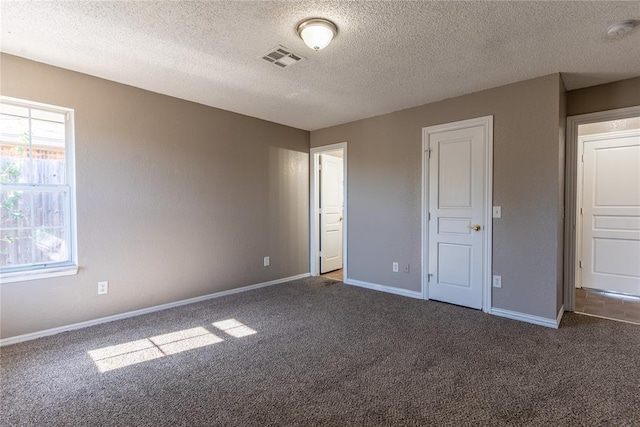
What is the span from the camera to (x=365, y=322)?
10.2 ft

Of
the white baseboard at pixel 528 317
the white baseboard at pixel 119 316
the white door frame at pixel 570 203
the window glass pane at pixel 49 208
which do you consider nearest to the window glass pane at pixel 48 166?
the window glass pane at pixel 49 208

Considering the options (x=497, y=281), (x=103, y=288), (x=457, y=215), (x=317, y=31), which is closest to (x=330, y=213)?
(x=457, y=215)

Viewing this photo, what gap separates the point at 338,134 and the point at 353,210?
3.90 feet

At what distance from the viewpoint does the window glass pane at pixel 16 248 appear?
2.64 meters

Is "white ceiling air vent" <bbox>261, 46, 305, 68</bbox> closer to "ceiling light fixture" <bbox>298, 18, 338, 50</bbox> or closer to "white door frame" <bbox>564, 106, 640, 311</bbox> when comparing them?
"ceiling light fixture" <bbox>298, 18, 338, 50</bbox>

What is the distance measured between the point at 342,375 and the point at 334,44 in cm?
242

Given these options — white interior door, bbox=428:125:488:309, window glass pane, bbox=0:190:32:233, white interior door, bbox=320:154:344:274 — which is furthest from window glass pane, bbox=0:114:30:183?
white interior door, bbox=428:125:488:309

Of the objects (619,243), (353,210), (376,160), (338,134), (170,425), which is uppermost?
(338,134)

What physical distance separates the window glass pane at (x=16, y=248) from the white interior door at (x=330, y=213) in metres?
3.56

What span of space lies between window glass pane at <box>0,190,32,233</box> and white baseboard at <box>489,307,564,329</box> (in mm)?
4568

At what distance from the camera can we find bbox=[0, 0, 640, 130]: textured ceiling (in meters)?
1.99

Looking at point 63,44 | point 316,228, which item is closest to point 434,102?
point 316,228

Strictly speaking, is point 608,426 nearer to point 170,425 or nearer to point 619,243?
point 170,425

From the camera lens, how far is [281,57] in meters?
2.60
